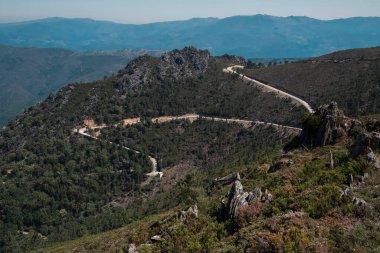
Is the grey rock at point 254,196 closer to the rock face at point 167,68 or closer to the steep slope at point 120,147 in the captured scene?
the steep slope at point 120,147

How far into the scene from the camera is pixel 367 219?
25484 millimetres

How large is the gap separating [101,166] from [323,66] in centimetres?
7905

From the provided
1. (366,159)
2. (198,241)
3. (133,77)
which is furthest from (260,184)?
(133,77)

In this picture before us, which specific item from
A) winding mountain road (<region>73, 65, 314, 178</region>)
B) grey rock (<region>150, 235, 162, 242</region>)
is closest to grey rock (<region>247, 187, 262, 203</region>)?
grey rock (<region>150, 235, 162, 242</region>)

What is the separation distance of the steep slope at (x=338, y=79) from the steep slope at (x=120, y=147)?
8.88 m

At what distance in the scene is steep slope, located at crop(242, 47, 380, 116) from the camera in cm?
11294

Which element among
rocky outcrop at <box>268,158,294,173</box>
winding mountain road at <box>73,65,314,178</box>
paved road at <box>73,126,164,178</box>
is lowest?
paved road at <box>73,126,164,178</box>

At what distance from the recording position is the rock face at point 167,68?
17354 centimetres

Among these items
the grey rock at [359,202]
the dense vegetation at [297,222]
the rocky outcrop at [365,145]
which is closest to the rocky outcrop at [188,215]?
the dense vegetation at [297,222]

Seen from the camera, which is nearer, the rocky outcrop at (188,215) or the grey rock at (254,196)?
the grey rock at (254,196)

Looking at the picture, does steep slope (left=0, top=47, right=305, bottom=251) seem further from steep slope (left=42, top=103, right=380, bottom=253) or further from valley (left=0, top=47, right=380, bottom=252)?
steep slope (left=42, top=103, right=380, bottom=253)

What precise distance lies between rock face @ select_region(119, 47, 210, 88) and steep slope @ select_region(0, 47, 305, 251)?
423 millimetres

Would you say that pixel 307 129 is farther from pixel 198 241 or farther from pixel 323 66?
pixel 323 66

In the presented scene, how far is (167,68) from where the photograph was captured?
18088 cm
